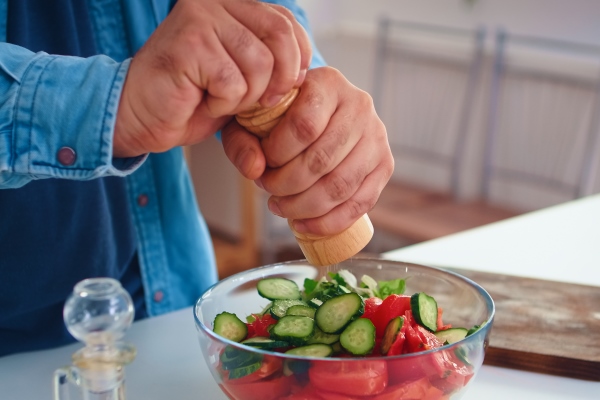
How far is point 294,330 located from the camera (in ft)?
2.40

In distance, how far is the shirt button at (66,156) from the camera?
71 cm

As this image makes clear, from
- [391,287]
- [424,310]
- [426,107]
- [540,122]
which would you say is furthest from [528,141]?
[424,310]

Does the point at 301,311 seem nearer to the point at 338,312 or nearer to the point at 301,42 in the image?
the point at 338,312

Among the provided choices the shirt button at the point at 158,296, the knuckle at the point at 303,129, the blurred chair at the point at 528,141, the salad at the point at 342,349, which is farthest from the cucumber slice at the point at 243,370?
the blurred chair at the point at 528,141

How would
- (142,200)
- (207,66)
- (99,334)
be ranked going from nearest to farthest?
(99,334), (207,66), (142,200)

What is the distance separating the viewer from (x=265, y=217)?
338cm

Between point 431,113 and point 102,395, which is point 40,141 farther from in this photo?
point 431,113

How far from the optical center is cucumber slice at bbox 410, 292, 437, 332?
757mm

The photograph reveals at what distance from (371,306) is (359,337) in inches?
3.2

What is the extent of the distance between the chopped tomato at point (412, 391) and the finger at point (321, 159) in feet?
0.70

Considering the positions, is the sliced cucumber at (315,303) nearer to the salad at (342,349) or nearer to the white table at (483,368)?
the salad at (342,349)

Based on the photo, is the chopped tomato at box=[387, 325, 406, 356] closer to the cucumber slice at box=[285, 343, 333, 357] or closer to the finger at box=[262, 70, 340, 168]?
the cucumber slice at box=[285, 343, 333, 357]

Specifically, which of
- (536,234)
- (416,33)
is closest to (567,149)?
(416,33)

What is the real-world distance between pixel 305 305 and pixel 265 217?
258cm
